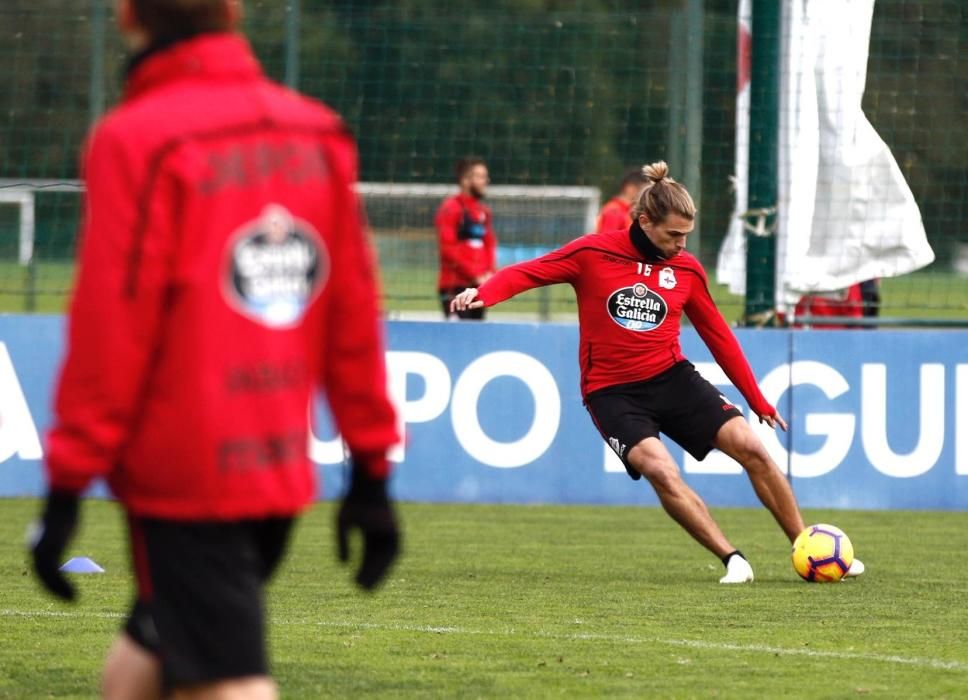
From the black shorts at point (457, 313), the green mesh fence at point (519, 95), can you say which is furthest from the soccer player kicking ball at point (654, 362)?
the black shorts at point (457, 313)

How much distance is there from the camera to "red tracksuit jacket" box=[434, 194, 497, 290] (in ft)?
49.9

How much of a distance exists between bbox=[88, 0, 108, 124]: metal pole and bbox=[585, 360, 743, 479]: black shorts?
6149mm

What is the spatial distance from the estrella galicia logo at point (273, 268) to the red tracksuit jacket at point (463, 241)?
1167 centimetres

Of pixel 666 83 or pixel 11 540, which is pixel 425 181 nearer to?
pixel 666 83

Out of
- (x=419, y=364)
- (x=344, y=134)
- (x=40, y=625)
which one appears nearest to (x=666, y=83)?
(x=419, y=364)

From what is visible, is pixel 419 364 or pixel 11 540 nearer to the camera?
pixel 11 540

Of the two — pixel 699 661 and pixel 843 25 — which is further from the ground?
pixel 843 25

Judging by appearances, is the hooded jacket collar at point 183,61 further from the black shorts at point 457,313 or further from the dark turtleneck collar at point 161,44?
the black shorts at point 457,313

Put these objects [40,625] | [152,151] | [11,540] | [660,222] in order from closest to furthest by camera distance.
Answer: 1. [152,151]
2. [40,625]
3. [660,222]
4. [11,540]

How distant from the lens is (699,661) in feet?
21.1

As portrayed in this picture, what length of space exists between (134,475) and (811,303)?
32.9ft

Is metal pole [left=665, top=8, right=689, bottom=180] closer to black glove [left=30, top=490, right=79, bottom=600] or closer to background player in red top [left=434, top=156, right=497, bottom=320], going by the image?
background player in red top [left=434, top=156, right=497, bottom=320]

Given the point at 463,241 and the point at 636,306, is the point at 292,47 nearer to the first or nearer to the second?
the point at 463,241

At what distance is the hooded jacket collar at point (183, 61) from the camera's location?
3242mm
